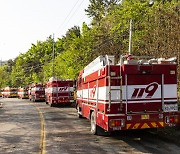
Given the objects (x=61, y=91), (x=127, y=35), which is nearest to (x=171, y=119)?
(x=61, y=91)

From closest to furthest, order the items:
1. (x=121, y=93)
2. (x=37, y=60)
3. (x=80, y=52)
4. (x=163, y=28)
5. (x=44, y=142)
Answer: (x=121, y=93) < (x=44, y=142) < (x=163, y=28) < (x=80, y=52) < (x=37, y=60)

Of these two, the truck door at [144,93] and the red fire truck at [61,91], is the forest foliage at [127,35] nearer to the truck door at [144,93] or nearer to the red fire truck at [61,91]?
the red fire truck at [61,91]

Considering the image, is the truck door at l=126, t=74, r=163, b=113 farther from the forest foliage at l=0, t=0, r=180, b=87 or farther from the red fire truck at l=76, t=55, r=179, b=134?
the forest foliage at l=0, t=0, r=180, b=87

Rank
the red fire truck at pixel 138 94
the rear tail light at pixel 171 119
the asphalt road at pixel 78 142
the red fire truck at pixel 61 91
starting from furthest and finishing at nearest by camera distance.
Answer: the red fire truck at pixel 61 91, the rear tail light at pixel 171 119, the red fire truck at pixel 138 94, the asphalt road at pixel 78 142

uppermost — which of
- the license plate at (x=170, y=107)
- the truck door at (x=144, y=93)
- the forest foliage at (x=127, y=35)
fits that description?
the forest foliage at (x=127, y=35)

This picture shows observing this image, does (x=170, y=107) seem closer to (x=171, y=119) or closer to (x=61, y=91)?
(x=171, y=119)

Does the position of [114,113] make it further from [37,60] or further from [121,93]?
[37,60]

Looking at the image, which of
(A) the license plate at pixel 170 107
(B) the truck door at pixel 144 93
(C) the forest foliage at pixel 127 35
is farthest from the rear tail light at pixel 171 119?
(C) the forest foliage at pixel 127 35

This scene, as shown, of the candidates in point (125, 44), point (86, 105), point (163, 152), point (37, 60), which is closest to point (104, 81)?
point (163, 152)

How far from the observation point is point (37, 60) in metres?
94.1

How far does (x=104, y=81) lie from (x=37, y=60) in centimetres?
8624

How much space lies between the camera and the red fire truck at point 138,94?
939 centimetres

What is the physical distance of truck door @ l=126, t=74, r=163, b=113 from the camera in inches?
376

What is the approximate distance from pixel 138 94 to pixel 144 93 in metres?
0.21
